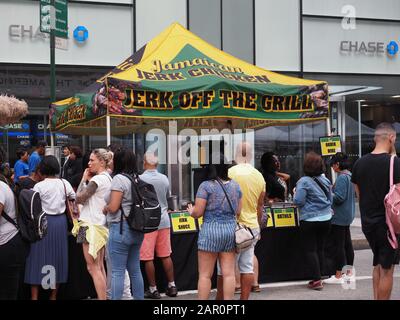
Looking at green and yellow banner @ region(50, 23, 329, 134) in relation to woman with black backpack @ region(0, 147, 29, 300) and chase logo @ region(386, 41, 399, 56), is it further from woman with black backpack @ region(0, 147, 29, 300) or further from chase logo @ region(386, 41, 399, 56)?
chase logo @ region(386, 41, 399, 56)

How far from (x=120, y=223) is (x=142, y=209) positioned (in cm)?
26

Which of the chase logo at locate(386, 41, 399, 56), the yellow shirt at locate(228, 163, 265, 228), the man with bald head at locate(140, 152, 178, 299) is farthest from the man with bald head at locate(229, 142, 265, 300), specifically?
the chase logo at locate(386, 41, 399, 56)

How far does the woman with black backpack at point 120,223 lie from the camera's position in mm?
6570

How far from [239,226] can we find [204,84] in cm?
293

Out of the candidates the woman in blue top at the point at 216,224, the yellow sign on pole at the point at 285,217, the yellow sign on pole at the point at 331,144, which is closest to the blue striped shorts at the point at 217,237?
the woman in blue top at the point at 216,224

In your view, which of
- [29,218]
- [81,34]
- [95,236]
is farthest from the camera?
[81,34]

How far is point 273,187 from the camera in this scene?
379 inches

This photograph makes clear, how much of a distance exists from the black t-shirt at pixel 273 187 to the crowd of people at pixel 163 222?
56 cm

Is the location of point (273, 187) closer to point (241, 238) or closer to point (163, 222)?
point (163, 222)

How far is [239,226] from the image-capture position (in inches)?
275

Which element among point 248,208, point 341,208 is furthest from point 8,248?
point 341,208

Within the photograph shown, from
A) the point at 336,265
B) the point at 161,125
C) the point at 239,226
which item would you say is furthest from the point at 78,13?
the point at 239,226

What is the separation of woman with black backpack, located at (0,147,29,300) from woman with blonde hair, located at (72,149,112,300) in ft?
6.07

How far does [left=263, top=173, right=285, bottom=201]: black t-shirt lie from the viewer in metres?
9.56
